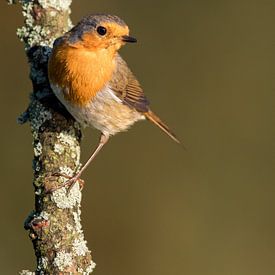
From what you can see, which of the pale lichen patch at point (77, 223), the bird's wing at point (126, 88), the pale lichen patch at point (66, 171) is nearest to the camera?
the pale lichen patch at point (77, 223)

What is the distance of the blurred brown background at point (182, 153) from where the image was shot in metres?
6.58

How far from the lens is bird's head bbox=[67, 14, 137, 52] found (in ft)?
14.2

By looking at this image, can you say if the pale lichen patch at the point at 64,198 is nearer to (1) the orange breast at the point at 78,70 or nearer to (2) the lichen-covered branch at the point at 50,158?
(2) the lichen-covered branch at the point at 50,158

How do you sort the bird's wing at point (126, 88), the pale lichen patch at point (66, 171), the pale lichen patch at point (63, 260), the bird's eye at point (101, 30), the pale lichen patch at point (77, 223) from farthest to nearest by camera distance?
the bird's wing at point (126, 88)
the bird's eye at point (101, 30)
the pale lichen patch at point (66, 171)
the pale lichen patch at point (77, 223)
the pale lichen patch at point (63, 260)

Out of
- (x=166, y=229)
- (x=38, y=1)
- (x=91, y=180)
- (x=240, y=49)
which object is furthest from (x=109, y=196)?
(x=38, y=1)

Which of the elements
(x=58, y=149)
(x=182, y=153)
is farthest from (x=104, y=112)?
(x=182, y=153)

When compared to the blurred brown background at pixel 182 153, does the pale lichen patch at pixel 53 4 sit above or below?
above

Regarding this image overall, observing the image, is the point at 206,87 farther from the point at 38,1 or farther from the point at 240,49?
the point at 38,1

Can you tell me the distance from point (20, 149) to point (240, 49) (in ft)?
8.04

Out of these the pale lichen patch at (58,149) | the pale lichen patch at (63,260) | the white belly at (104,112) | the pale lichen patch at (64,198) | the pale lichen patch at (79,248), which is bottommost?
the pale lichen patch at (63,260)

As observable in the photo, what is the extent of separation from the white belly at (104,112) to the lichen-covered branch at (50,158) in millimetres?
78

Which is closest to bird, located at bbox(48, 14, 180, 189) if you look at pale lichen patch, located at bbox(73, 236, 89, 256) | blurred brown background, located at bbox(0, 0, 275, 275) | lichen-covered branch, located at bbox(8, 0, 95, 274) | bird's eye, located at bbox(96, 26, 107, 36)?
bird's eye, located at bbox(96, 26, 107, 36)

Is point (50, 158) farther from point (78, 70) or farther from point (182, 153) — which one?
point (182, 153)

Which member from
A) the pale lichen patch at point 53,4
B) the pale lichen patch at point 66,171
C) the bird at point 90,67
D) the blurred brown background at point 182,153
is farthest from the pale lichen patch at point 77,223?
the blurred brown background at point 182,153
